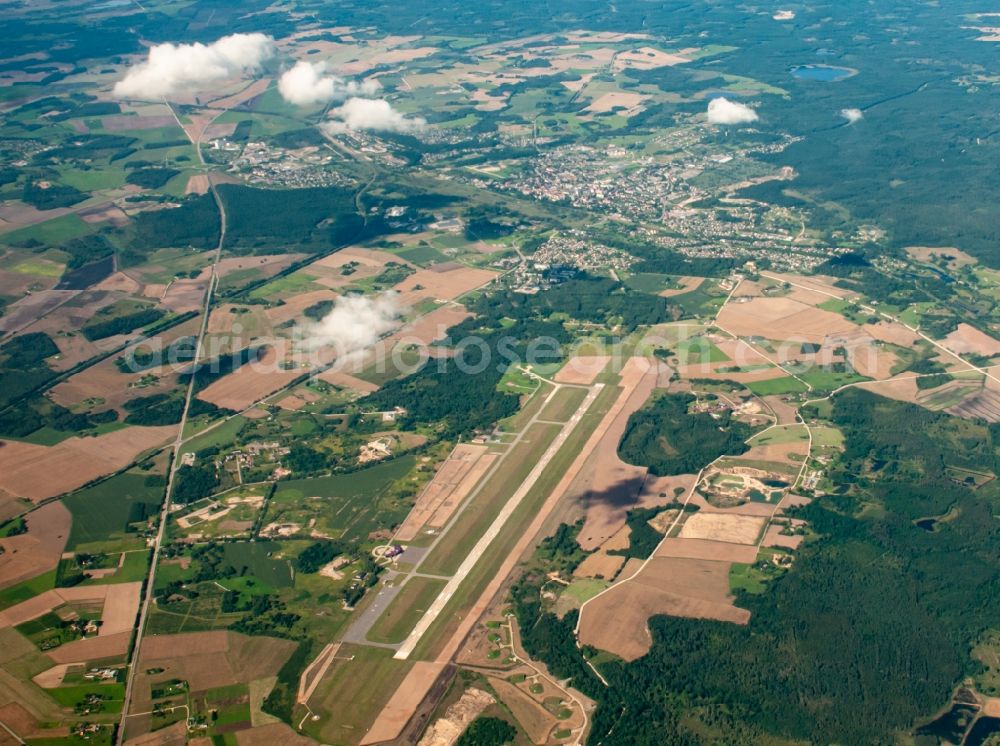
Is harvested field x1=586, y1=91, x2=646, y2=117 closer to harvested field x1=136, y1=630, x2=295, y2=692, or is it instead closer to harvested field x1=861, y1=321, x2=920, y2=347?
harvested field x1=861, y1=321, x2=920, y2=347

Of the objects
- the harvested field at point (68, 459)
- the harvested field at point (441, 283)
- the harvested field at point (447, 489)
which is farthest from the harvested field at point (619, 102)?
the harvested field at point (68, 459)

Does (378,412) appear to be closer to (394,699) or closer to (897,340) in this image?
(394,699)

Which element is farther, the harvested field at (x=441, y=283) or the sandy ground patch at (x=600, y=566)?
the harvested field at (x=441, y=283)

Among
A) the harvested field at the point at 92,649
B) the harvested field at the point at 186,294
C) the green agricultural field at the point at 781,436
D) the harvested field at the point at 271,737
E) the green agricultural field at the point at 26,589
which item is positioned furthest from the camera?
the harvested field at the point at 186,294

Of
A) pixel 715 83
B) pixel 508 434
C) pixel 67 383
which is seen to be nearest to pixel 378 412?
pixel 508 434

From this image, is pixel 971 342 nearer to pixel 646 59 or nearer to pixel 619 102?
pixel 619 102

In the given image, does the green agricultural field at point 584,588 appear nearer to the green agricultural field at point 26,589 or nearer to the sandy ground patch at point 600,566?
the sandy ground patch at point 600,566

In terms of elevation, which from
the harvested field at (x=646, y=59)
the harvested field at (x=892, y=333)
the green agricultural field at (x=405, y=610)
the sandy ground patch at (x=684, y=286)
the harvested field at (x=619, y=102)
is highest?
the green agricultural field at (x=405, y=610)

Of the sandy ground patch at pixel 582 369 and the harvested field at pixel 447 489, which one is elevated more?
the harvested field at pixel 447 489
